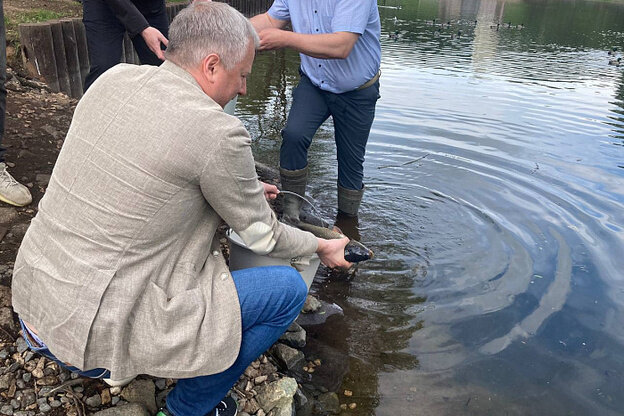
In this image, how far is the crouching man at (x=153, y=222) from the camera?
179 centimetres

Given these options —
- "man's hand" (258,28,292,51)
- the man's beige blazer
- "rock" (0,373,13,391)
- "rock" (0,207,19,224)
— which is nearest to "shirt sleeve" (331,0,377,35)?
"man's hand" (258,28,292,51)

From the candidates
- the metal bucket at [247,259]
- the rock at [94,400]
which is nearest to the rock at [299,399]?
the metal bucket at [247,259]

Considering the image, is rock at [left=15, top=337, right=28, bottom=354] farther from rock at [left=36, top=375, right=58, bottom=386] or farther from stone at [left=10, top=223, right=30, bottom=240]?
stone at [left=10, top=223, right=30, bottom=240]

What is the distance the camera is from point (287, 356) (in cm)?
319

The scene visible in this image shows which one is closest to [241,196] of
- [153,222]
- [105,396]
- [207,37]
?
[153,222]

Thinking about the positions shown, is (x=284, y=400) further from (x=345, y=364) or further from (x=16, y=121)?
(x=16, y=121)

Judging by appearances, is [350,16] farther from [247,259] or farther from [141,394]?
[141,394]

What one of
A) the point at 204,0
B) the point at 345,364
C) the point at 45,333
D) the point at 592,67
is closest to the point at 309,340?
the point at 345,364

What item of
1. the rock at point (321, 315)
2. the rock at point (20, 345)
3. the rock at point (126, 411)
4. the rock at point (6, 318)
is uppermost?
the rock at point (6, 318)

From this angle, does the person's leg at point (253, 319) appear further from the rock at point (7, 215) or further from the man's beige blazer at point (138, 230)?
the rock at point (7, 215)

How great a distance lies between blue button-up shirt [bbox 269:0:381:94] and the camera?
13.6ft

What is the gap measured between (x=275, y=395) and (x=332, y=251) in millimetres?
833

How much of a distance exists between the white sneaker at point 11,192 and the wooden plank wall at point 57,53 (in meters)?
3.23

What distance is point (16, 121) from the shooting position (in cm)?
483
